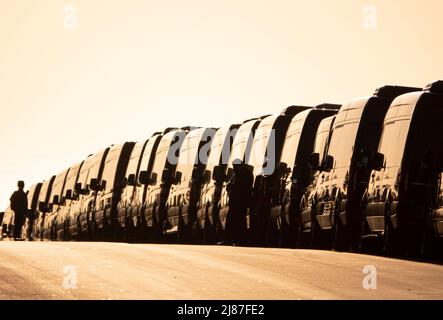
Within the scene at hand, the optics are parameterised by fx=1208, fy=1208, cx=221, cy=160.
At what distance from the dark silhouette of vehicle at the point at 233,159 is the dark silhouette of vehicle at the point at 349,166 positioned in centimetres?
332

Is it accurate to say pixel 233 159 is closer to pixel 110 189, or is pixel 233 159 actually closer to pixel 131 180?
pixel 131 180

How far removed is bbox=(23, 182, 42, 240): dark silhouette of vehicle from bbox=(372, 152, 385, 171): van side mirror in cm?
3092

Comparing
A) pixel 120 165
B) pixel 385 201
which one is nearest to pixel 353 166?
pixel 385 201

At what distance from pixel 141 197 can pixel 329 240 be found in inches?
385

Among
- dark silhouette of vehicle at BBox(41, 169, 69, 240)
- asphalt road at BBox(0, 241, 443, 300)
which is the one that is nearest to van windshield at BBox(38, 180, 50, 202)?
dark silhouette of vehicle at BBox(41, 169, 69, 240)

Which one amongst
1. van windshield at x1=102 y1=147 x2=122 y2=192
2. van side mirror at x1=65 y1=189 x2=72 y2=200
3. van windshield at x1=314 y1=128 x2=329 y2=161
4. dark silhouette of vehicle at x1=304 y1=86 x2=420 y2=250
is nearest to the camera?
dark silhouette of vehicle at x1=304 y1=86 x2=420 y2=250

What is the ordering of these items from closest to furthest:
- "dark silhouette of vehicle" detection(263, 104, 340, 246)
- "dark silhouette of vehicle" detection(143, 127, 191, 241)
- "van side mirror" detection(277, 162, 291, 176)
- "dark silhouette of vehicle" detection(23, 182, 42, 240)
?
"dark silhouette of vehicle" detection(263, 104, 340, 246), "van side mirror" detection(277, 162, 291, 176), "dark silhouette of vehicle" detection(143, 127, 191, 241), "dark silhouette of vehicle" detection(23, 182, 42, 240)

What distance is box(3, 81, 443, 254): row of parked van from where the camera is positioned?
19.0 metres

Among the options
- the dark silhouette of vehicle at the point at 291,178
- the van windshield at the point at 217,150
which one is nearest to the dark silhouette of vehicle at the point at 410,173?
the dark silhouette of vehicle at the point at 291,178

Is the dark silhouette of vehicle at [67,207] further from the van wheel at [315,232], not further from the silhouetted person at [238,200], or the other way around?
the van wheel at [315,232]

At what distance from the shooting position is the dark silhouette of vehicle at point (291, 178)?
885 inches

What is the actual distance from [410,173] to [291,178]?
13.0 ft

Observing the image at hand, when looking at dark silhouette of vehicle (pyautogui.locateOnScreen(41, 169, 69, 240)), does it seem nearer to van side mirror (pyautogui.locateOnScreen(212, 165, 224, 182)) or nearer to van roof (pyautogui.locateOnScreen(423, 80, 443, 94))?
van side mirror (pyautogui.locateOnScreen(212, 165, 224, 182))

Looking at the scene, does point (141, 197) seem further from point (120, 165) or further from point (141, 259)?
point (141, 259)
